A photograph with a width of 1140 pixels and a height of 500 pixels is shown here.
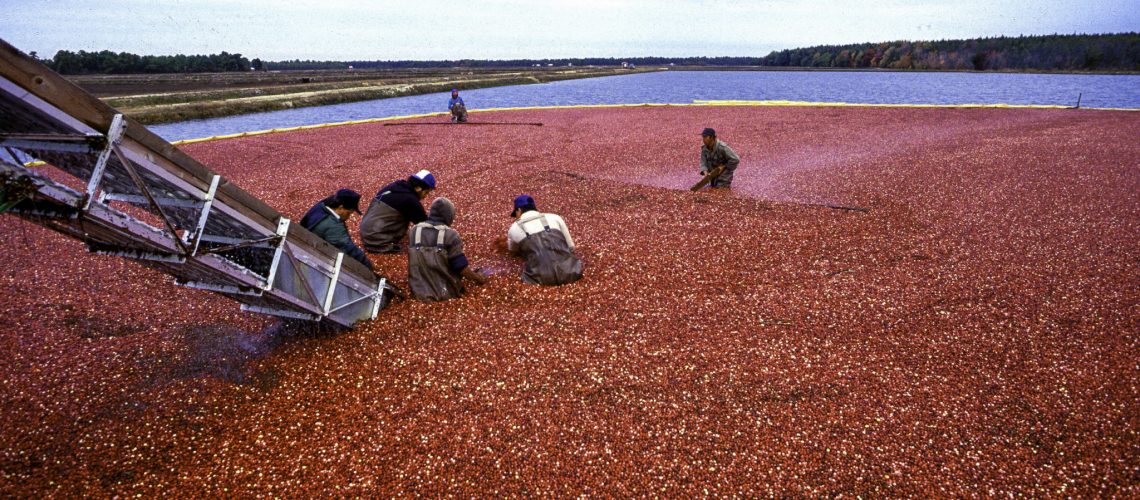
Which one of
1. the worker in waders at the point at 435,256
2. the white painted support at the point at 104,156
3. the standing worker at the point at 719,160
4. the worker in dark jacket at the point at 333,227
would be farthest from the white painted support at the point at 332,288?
the standing worker at the point at 719,160

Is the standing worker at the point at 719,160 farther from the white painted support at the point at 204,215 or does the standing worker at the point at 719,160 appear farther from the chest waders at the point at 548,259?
the white painted support at the point at 204,215

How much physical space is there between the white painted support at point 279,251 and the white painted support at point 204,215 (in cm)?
56

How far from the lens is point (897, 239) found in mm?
8070

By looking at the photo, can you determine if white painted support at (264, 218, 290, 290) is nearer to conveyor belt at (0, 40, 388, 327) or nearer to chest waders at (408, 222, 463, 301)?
conveyor belt at (0, 40, 388, 327)

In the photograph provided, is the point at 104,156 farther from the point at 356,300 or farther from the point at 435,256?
the point at 435,256

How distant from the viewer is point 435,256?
593 centimetres

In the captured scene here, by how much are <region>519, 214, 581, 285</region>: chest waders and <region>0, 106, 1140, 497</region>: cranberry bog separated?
28 centimetres

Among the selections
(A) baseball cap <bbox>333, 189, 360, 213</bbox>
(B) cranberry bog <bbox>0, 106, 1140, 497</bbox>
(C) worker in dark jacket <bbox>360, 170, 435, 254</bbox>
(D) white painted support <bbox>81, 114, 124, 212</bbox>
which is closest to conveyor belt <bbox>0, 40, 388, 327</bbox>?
(D) white painted support <bbox>81, 114, 124, 212</bbox>

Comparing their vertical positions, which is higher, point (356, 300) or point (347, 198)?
point (347, 198)

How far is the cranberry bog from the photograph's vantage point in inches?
148

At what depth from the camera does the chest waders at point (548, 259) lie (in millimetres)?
6484

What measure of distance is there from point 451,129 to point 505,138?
3.93 metres

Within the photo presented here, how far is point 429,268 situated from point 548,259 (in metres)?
1.44

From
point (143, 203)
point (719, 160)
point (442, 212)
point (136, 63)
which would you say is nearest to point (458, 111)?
point (719, 160)
